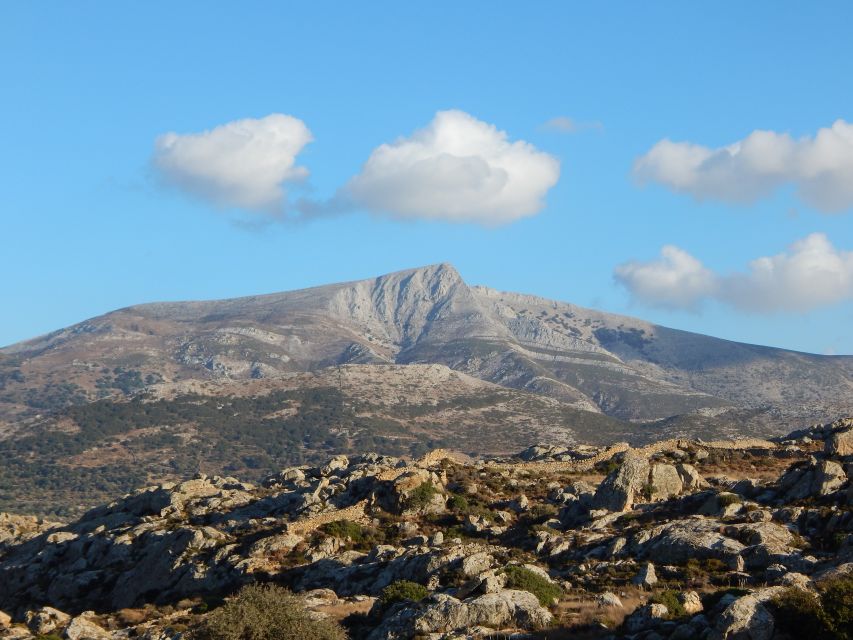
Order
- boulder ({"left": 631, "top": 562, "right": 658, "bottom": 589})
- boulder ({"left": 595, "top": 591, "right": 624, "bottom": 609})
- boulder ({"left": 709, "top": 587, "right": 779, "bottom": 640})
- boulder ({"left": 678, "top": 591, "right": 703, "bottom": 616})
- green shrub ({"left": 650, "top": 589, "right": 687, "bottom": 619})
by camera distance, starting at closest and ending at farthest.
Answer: boulder ({"left": 709, "top": 587, "right": 779, "bottom": 640}) → green shrub ({"left": 650, "top": 589, "right": 687, "bottom": 619}) → boulder ({"left": 678, "top": 591, "right": 703, "bottom": 616}) → boulder ({"left": 595, "top": 591, "right": 624, "bottom": 609}) → boulder ({"left": 631, "top": 562, "right": 658, "bottom": 589})

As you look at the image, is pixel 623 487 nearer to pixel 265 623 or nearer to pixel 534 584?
pixel 534 584

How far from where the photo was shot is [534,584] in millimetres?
36750

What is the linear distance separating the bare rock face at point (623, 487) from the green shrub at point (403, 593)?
55.2 ft

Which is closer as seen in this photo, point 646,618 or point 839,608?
point 839,608

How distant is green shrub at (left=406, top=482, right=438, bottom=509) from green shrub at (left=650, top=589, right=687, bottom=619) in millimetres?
25924

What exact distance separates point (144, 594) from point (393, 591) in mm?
20543

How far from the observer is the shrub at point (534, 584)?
118ft

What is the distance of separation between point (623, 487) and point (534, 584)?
1870 centimetres

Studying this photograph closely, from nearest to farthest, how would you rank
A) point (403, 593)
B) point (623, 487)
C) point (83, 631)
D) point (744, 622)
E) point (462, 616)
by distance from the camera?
point (744, 622) < point (462, 616) < point (403, 593) < point (83, 631) < point (623, 487)

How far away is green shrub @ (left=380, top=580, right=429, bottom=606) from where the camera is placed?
38.3 metres

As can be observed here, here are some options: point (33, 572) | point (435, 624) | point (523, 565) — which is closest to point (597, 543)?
point (523, 565)

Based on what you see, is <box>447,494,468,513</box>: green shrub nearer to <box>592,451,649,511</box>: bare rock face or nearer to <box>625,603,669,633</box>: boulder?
<box>592,451,649,511</box>: bare rock face

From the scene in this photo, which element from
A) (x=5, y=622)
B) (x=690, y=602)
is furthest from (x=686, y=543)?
(x=5, y=622)

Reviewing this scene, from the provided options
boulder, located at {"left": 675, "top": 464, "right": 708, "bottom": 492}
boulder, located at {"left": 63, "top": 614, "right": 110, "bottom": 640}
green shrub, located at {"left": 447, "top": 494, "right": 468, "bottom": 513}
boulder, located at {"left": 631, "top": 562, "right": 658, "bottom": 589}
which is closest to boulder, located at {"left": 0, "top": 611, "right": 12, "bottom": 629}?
boulder, located at {"left": 63, "top": 614, "right": 110, "bottom": 640}
